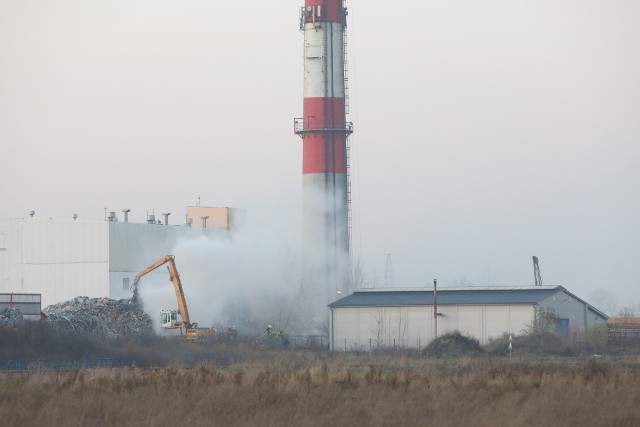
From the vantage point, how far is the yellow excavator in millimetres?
64812

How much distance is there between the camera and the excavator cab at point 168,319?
6638cm

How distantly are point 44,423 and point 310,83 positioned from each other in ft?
151

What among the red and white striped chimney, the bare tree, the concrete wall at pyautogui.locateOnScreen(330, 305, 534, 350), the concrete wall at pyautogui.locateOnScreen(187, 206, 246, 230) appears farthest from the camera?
the concrete wall at pyautogui.locateOnScreen(187, 206, 246, 230)

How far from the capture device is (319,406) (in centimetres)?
2767

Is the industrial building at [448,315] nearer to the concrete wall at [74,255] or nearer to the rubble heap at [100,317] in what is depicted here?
the rubble heap at [100,317]

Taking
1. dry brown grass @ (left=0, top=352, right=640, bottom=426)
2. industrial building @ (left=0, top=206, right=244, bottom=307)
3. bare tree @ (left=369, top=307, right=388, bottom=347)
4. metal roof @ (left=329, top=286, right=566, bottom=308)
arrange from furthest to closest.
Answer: industrial building @ (left=0, top=206, right=244, bottom=307), bare tree @ (left=369, top=307, right=388, bottom=347), metal roof @ (left=329, top=286, right=566, bottom=308), dry brown grass @ (left=0, top=352, right=640, bottom=426)

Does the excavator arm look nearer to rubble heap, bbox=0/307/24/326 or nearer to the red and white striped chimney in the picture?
the red and white striped chimney

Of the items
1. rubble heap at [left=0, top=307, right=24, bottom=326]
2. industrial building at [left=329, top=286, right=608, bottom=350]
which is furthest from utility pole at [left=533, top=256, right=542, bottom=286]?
rubble heap at [left=0, top=307, right=24, bottom=326]

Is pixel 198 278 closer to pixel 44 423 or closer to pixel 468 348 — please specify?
pixel 468 348

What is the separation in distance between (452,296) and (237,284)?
1590 cm

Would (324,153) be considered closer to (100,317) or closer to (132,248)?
(132,248)

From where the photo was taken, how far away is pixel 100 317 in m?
63.9

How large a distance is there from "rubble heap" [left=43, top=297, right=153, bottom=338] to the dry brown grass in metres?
24.4

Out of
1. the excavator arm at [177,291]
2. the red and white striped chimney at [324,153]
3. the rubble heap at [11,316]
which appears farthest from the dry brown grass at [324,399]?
the red and white striped chimney at [324,153]
